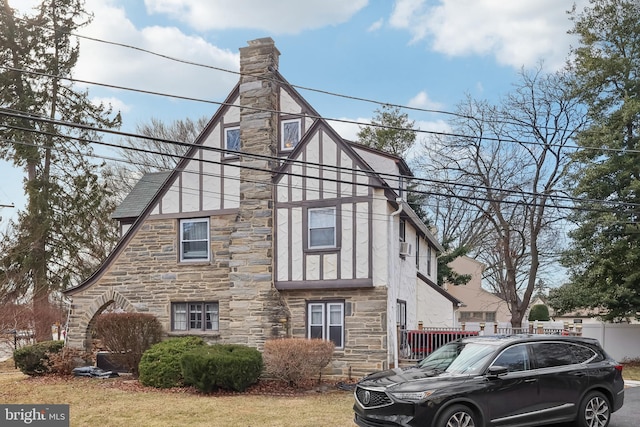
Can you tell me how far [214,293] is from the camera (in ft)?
62.1

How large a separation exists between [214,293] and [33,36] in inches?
742

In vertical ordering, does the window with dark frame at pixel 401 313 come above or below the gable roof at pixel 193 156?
below

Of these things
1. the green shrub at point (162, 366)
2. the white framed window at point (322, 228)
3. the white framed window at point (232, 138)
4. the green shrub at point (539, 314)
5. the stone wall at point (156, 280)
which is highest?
the white framed window at point (232, 138)

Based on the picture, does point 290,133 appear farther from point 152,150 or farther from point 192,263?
point 152,150

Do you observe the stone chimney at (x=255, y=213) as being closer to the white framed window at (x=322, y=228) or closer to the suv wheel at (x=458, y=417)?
the white framed window at (x=322, y=228)

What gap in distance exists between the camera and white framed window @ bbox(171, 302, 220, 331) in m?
19.0

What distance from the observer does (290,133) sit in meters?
18.8

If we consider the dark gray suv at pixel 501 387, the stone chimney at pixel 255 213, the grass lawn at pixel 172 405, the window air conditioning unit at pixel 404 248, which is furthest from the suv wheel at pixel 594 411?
the stone chimney at pixel 255 213

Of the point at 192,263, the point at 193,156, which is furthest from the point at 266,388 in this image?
the point at 193,156

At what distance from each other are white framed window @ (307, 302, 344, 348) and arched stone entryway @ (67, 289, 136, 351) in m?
6.33

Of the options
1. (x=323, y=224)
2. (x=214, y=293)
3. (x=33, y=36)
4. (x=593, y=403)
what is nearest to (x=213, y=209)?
(x=214, y=293)

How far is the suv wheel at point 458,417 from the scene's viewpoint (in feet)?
28.0

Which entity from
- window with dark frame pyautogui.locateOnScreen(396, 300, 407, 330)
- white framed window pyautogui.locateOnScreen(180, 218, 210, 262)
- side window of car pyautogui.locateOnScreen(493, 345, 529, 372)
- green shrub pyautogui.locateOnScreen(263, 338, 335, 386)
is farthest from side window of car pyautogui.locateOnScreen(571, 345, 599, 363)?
white framed window pyautogui.locateOnScreen(180, 218, 210, 262)

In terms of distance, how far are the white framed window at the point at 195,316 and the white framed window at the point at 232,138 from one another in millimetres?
4985
